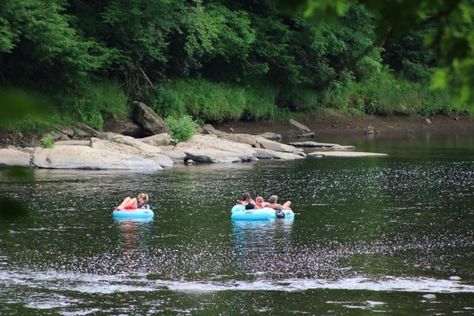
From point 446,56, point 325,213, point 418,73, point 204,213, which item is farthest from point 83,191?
point 418,73

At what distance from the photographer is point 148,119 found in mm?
60438

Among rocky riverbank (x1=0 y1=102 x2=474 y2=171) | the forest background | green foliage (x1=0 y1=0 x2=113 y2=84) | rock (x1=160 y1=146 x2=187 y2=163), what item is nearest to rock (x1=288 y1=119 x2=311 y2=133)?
rocky riverbank (x1=0 y1=102 x2=474 y2=171)

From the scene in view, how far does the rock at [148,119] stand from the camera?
59688 mm

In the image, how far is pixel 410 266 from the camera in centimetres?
2536

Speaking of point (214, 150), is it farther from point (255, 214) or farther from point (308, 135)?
point (255, 214)

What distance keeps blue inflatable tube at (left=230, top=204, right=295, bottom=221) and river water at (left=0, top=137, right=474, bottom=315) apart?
0.49m

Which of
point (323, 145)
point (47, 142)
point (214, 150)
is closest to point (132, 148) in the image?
point (47, 142)

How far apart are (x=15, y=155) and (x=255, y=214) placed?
1638cm

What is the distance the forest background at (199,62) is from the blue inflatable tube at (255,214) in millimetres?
9583

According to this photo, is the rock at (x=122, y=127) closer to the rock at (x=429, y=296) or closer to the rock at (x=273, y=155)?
the rock at (x=273, y=155)

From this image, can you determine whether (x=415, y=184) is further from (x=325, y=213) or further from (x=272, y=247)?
(x=272, y=247)

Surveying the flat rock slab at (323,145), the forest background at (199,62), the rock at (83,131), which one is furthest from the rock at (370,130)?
the rock at (83,131)

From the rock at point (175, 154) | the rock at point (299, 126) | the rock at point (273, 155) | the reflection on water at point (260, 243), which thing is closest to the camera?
the reflection on water at point (260, 243)

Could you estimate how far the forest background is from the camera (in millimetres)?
56375
